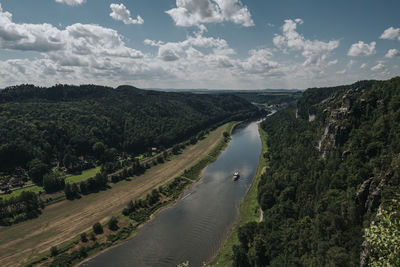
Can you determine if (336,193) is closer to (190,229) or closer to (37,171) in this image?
(190,229)

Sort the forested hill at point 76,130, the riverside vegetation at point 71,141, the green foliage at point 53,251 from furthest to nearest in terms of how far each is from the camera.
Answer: the forested hill at point 76,130 < the riverside vegetation at point 71,141 < the green foliage at point 53,251

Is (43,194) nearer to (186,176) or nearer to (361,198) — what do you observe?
(186,176)

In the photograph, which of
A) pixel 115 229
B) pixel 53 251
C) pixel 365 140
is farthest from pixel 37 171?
pixel 365 140

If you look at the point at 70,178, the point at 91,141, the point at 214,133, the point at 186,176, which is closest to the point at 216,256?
the point at 186,176

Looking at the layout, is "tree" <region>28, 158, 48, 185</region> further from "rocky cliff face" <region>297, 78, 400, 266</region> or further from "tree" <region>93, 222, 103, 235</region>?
"rocky cliff face" <region>297, 78, 400, 266</region>

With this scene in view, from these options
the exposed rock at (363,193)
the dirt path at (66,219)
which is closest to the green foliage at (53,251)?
the dirt path at (66,219)

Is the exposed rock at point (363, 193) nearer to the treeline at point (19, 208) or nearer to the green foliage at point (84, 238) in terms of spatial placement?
the green foliage at point (84, 238)

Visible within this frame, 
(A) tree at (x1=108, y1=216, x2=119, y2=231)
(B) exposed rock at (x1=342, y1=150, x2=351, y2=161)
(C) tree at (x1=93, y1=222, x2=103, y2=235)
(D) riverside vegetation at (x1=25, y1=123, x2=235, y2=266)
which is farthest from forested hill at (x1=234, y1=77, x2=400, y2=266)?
(C) tree at (x1=93, y1=222, x2=103, y2=235)
